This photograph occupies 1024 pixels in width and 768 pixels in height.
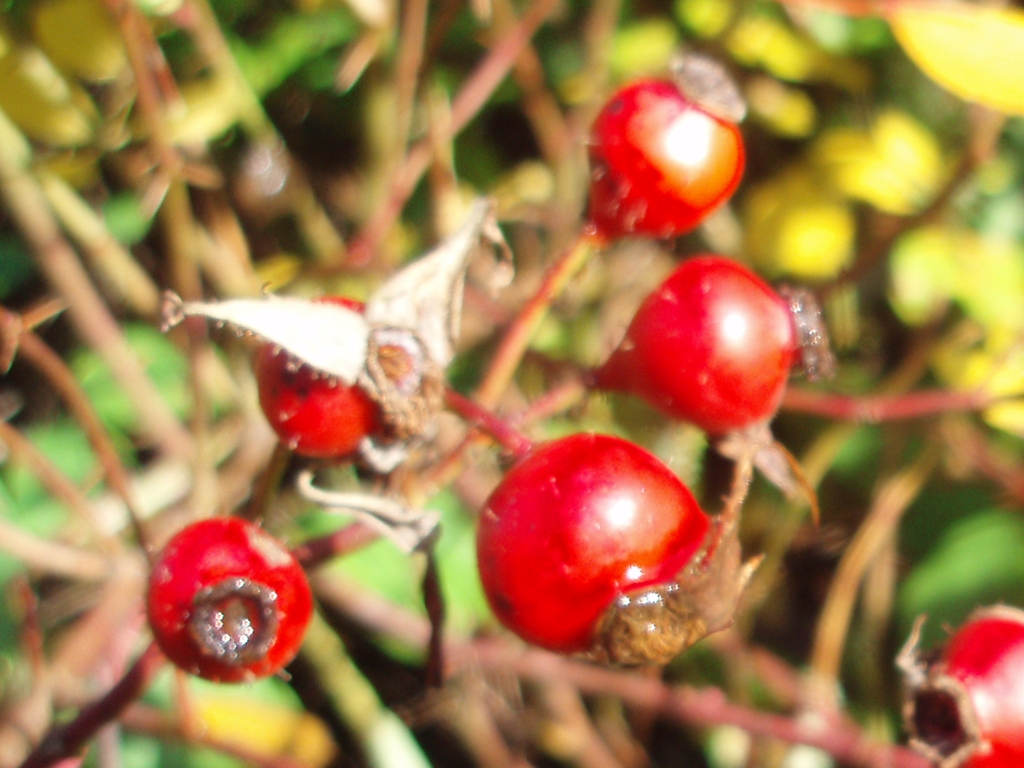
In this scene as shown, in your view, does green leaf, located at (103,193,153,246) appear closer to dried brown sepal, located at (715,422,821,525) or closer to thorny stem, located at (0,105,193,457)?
thorny stem, located at (0,105,193,457)

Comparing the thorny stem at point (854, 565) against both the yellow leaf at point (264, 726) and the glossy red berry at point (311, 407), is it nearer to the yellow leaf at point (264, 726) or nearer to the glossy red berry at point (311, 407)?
the yellow leaf at point (264, 726)

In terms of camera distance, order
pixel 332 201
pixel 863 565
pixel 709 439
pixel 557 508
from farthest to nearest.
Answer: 1. pixel 332 201
2. pixel 863 565
3. pixel 709 439
4. pixel 557 508

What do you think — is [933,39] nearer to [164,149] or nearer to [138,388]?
[164,149]

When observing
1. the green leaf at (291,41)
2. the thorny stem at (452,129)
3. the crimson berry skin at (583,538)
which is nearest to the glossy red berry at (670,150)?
the crimson berry skin at (583,538)

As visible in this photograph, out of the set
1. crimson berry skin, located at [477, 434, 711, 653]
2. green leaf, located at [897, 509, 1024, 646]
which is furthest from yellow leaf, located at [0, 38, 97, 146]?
green leaf, located at [897, 509, 1024, 646]

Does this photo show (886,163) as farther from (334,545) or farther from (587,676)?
(334,545)

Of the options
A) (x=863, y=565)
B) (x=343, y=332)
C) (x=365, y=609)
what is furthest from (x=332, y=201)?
(x=863, y=565)
